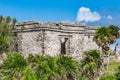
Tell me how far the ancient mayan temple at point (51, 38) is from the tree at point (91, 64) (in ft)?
21.8

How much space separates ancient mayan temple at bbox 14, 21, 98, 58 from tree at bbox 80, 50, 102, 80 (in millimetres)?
6653

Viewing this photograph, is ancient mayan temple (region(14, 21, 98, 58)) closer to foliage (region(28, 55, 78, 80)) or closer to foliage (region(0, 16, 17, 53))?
foliage (region(0, 16, 17, 53))

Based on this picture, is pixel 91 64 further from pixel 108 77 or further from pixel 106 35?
pixel 106 35

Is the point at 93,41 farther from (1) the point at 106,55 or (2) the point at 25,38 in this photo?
(2) the point at 25,38

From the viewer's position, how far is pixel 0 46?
165 ft

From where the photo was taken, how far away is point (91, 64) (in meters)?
45.2

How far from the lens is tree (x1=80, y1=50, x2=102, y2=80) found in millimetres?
45547

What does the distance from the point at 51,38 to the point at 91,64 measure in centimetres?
833

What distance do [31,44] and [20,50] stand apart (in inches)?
73.2

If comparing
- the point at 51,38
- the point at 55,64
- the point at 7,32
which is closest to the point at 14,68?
the point at 55,64

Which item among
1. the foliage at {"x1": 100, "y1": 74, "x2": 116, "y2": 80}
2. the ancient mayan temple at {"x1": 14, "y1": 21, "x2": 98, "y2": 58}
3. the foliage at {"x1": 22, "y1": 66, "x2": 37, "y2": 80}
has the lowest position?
the foliage at {"x1": 100, "y1": 74, "x2": 116, "y2": 80}

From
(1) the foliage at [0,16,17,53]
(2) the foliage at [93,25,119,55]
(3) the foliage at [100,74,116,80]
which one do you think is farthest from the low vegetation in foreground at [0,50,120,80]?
(2) the foliage at [93,25,119,55]

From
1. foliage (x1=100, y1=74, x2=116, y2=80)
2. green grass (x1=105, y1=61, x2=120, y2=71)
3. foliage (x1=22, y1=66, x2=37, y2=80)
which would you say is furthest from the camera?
green grass (x1=105, y1=61, x2=120, y2=71)

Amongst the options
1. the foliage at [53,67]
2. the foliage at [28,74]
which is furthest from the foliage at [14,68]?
the foliage at [53,67]
